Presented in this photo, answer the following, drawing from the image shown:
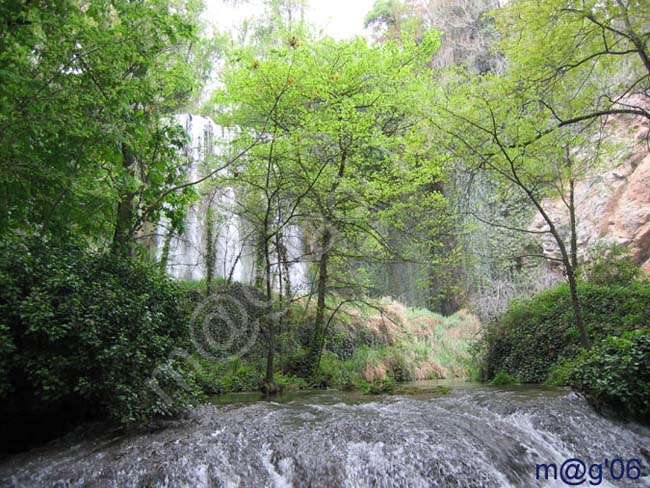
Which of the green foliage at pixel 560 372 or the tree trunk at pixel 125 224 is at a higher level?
the tree trunk at pixel 125 224

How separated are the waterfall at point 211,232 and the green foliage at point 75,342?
509cm

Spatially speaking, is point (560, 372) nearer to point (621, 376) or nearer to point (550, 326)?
point (550, 326)

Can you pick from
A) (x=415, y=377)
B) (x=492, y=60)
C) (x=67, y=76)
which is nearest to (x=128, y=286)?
(x=67, y=76)

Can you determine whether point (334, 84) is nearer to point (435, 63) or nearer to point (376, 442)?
point (376, 442)

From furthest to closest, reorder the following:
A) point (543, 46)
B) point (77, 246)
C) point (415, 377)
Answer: point (415, 377)
point (543, 46)
point (77, 246)

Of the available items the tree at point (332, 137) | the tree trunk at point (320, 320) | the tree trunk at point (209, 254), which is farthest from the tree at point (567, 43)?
the tree trunk at point (209, 254)

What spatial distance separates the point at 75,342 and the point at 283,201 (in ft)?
20.1

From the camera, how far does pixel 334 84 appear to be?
9.06 metres

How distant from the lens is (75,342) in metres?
4.37

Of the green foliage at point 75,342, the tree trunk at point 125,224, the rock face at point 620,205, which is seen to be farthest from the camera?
the rock face at point 620,205

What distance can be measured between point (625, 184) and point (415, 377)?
8.22m

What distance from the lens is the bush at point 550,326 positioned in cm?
810

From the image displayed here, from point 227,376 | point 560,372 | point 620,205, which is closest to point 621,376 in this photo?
point 560,372

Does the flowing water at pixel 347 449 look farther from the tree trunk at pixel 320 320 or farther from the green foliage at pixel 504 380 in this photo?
the tree trunk at pixel 320 320
